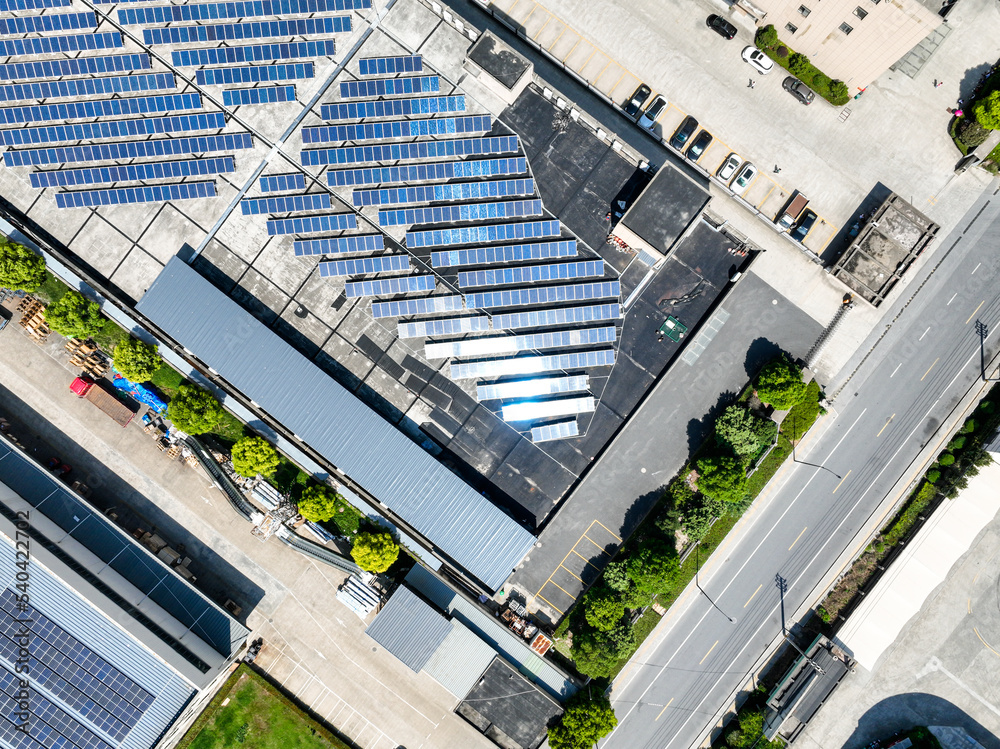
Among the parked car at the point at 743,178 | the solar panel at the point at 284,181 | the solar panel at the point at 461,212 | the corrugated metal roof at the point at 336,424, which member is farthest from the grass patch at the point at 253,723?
the parked car at the point at 743,178

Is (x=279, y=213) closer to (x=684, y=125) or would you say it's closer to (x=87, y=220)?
(x=87, y=220)

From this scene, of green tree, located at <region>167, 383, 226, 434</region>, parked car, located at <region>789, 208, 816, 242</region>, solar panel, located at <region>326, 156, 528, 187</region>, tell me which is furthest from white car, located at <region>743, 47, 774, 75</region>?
green tree, located at <region>167, 383, 226, 434</region>

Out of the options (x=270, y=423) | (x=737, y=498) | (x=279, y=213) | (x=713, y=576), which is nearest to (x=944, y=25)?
(x=737, y=498)

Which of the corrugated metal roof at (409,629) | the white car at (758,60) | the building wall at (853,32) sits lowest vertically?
the corrugated metal roof at (409,629)

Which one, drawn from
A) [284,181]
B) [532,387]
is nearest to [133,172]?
[284,181]

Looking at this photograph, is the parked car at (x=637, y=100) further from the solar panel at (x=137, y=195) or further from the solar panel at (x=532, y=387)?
the solar panel at (x=137, y=195)
